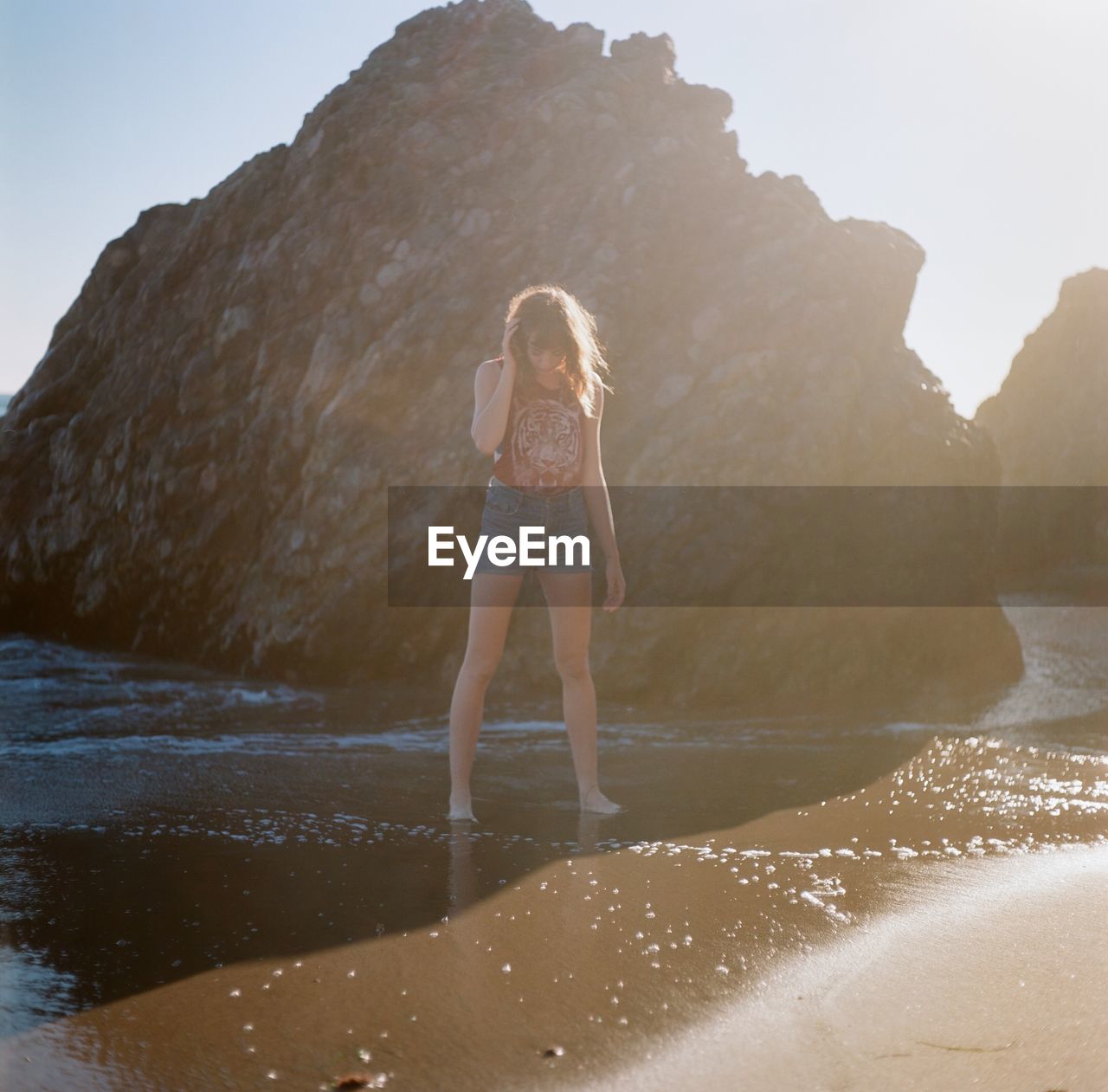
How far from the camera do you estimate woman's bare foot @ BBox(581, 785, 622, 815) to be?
13.0ft

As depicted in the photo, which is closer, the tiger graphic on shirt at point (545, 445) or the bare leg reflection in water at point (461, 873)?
the bare leg reflection in water at point (461, 873)

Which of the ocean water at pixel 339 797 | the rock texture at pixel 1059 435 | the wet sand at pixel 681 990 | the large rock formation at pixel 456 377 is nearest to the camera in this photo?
the wet sand at pixel 681 990

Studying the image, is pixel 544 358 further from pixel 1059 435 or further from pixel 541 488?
pixel 1059 435

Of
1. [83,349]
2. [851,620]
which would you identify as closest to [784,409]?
[851,620]

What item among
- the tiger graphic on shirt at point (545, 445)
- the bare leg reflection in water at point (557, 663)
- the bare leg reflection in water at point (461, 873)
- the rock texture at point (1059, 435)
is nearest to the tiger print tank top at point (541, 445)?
the tiger graphic on shirt at point (545, 445)

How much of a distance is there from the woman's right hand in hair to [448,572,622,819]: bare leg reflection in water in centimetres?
68

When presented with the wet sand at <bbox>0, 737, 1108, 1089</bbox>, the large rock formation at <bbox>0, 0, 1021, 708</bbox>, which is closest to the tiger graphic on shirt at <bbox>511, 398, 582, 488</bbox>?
the wet sand at <bbox>0, 737, 1108, 1089</bbox>

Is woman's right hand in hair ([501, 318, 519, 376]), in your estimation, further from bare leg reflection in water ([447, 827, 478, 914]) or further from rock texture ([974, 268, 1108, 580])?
rock texture ([974, 268, 1108, 580])

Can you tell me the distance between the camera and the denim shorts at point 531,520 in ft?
12.8

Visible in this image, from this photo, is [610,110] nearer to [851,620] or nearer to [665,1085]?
[851,620]

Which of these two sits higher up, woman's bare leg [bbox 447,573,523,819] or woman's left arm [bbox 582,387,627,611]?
woman's left arm [bbox 582,387,627,611]

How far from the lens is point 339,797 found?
4102mm

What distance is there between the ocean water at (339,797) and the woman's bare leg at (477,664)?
0.63ft

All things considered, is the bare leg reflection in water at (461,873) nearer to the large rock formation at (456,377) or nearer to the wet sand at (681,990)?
the wet sand at (681,990)
